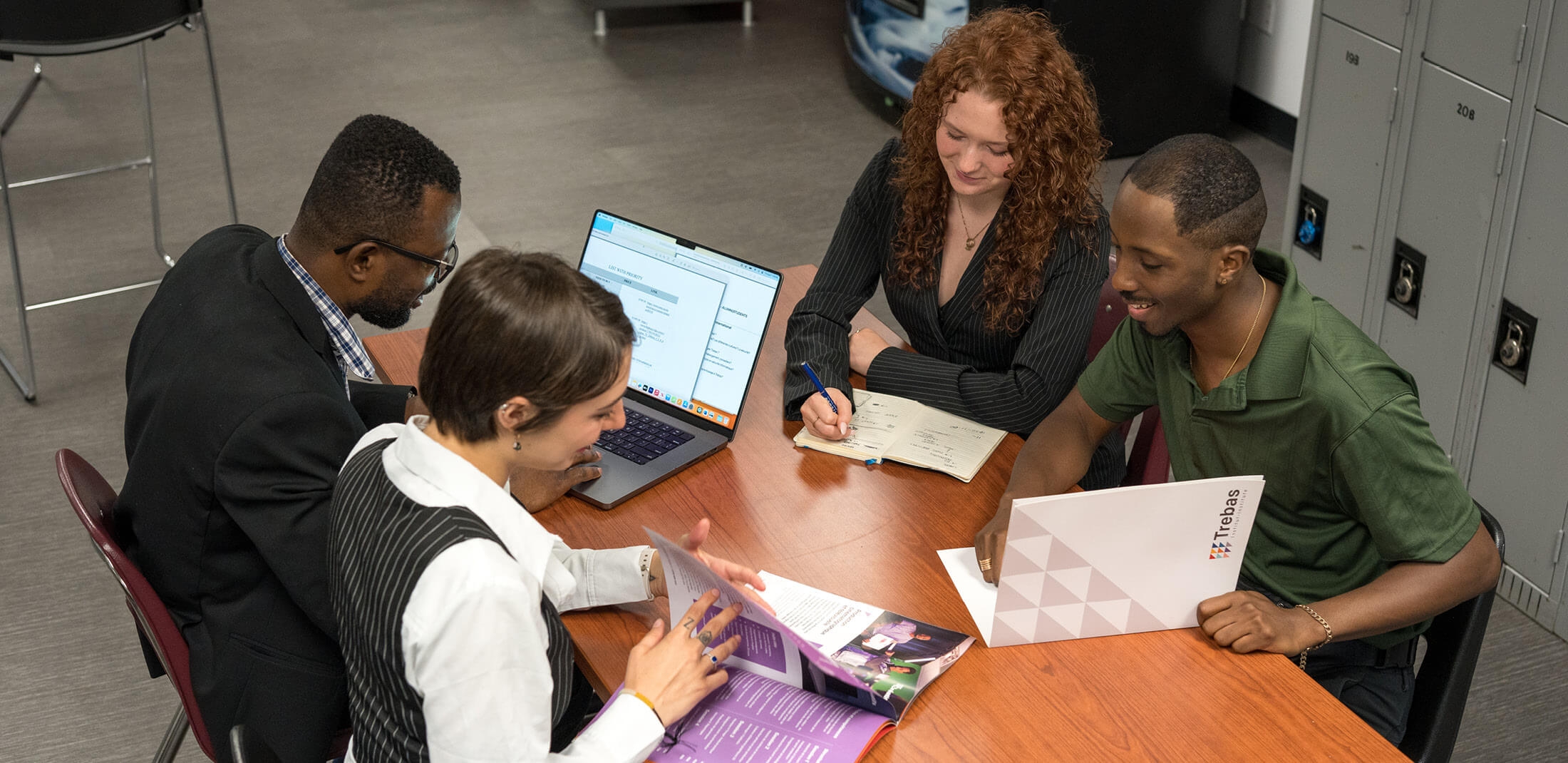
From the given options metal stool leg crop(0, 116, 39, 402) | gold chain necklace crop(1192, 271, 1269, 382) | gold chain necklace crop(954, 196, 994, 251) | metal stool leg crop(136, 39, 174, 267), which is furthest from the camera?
metal stool leg crop(136, 39, 174, 267)

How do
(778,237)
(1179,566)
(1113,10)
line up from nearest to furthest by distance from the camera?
(1179,566) → (778,237) → (1113,10)

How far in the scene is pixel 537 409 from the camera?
143cm

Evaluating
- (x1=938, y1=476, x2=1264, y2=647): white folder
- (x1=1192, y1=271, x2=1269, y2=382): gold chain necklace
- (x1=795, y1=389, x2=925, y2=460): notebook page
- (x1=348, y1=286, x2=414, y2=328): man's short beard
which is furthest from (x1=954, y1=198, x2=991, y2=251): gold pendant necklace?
Result: (x1=348, y1=286, x2=414, y2=328): man's short beard

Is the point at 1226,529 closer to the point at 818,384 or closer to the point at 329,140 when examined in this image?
the point at 818,384

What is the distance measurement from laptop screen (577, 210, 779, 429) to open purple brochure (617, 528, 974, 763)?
1.75 feet

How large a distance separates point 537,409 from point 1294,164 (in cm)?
295

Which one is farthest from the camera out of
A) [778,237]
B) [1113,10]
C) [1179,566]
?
[1113,10]

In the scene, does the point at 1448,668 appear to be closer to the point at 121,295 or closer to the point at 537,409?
the point at 537,409

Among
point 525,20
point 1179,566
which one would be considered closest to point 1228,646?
point 1179,566

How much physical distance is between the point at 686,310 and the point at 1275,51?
4169 mm

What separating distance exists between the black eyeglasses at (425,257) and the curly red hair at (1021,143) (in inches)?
34.9

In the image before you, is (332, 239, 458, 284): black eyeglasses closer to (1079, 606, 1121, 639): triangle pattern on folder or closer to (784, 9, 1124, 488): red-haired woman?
(784, 9, 1124, 488): red-haired woman

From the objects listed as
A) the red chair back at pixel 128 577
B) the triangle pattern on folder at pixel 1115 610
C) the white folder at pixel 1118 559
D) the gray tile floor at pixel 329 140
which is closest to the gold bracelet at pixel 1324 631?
the white folder at pixel 1118 559

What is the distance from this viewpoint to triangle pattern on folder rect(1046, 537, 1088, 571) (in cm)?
161
